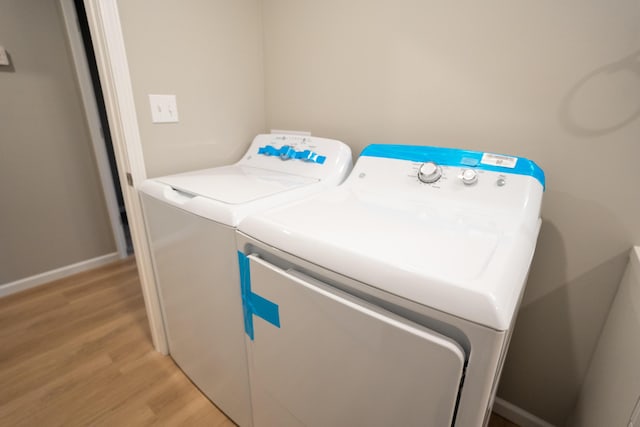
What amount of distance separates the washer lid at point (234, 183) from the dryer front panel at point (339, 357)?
0.25 m

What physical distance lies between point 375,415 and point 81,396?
1.35m

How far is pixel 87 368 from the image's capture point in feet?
4.56

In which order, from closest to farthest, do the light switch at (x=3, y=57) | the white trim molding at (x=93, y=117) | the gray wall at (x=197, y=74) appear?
the gray wall at (x=197, y=74), the light switch at (x=3, y=57), the white trim molding at (x=93, y=117)

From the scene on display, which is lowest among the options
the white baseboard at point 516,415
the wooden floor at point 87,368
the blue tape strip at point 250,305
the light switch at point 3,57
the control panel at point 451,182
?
the wooden floor at point 87,368

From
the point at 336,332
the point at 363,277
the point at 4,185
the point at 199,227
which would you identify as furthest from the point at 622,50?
the point at 4,185

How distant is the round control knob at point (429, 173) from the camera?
0.93 m

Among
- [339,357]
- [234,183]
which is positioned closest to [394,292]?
[339,357]

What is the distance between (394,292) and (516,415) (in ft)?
3.79

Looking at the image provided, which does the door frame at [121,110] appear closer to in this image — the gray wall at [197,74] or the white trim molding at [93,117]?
the gray wall at [197,74]

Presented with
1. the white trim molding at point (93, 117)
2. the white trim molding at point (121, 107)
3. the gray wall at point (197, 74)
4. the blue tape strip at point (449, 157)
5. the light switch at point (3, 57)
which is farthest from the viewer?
the white trim molding at point (93, 117)

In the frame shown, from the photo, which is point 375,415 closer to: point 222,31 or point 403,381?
point 403,381

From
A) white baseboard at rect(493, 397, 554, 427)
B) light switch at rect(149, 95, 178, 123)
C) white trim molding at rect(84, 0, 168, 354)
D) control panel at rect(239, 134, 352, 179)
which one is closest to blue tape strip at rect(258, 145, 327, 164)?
control panel at rect(239, 134, 352, 179)

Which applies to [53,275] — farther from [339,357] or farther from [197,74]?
[339,357]

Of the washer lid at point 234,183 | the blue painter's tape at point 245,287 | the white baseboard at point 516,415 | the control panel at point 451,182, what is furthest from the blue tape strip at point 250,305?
the white baseboard at point 516,415
